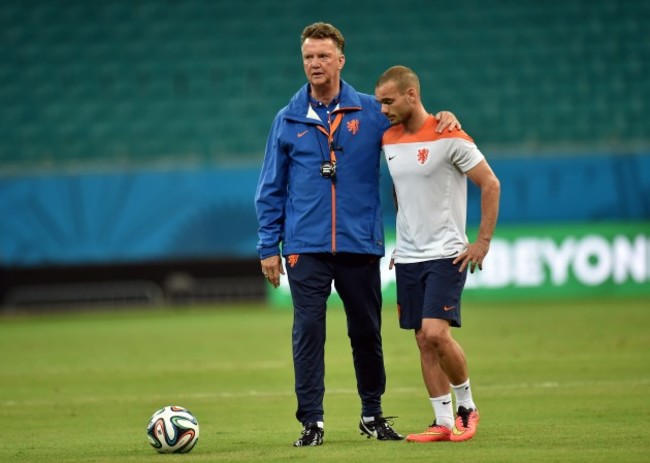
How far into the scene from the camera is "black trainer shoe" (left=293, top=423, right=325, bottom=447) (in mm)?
7180

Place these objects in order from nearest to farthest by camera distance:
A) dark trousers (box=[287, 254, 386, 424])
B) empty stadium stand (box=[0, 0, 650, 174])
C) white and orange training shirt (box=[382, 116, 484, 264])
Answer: white and orange training shirt (box=[382, 116, 484, 264]), dark trousers (box=[287, 254, 386, 424]), empty stadium stand (box=[0, 0, 650, 174])

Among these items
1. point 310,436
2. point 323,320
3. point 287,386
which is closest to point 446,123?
point 323,320

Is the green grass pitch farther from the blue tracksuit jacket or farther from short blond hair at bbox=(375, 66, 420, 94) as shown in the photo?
short blond hair at bbox=(375, 66, 420, 94)

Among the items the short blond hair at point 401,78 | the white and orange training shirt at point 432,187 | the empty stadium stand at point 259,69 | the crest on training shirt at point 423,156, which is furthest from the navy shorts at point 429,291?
the empty stadium stand at point 259,69

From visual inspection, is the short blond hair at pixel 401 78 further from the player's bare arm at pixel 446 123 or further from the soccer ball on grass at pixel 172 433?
the soccer ball on grass at pixel 172 433

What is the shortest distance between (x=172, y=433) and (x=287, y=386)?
3.93m

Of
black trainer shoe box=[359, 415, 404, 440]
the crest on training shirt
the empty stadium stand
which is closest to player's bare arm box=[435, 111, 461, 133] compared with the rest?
the crest on training shirt

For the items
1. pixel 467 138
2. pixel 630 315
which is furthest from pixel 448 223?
pixel 630 315

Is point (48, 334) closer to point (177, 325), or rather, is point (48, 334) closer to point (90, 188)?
point (177, 325)

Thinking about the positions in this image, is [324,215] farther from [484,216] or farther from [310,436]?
[310,436]

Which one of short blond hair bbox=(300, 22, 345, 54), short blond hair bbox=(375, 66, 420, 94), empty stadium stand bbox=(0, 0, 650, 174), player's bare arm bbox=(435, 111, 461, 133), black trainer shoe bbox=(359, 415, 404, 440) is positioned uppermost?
empty stadium stand bbox=(0, 0, 650, 174)

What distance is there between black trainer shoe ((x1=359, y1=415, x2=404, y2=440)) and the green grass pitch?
76mm

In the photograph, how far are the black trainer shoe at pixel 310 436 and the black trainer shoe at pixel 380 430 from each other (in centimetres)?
38

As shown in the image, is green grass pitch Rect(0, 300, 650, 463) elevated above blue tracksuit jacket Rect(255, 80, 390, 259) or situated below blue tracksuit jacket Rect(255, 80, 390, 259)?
below
